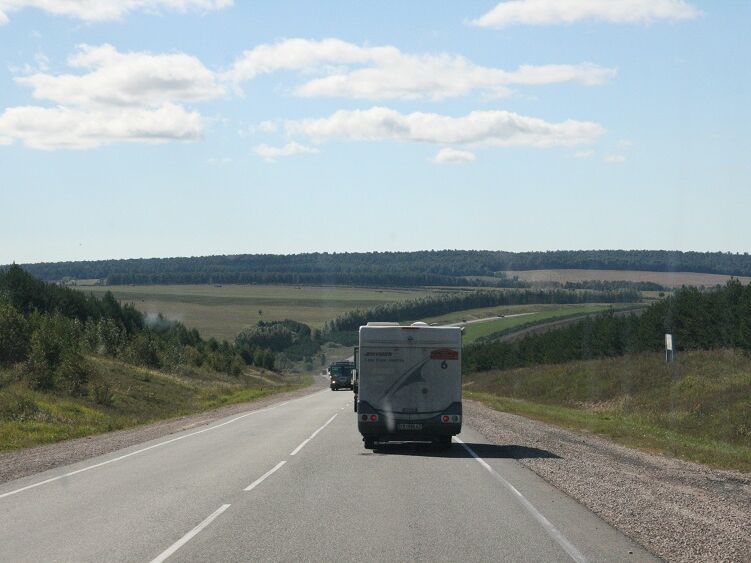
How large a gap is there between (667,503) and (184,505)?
7.18 meters

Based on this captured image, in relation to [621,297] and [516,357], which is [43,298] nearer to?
[516,357]

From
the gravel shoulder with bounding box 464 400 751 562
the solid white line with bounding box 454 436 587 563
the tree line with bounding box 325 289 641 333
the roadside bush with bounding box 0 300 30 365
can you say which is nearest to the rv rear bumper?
the gravel shoulder with bounding box 464 400 751 562

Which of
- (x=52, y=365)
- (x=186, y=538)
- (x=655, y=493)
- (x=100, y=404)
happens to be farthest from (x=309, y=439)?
(x=52, y=365)

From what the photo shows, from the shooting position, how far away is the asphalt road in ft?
33.1

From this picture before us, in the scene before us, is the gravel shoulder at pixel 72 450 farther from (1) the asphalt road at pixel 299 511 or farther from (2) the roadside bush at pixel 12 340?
(2) the roadside bush at pixel 12 340

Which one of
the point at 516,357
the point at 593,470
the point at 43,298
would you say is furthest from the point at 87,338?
the point at 593,470

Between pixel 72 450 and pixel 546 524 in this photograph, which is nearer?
pixel 546 524

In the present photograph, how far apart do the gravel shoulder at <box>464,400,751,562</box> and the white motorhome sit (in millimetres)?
2153

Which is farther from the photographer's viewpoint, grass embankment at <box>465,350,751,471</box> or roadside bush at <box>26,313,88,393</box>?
roadside bush at <box>26,313,88,393</box>

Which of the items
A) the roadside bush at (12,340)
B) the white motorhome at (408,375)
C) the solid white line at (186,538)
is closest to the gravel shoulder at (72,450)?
the solid white line at (186,538)

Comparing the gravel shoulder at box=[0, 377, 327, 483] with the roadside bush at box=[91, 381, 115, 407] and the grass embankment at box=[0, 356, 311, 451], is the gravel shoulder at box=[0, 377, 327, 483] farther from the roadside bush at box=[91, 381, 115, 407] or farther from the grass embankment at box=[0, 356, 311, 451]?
the roadside bush at box=[91, 381, 115, 407]

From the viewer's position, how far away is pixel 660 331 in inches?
3388

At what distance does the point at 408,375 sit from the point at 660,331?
228 ft

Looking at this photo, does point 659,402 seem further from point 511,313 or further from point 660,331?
point 511,313
